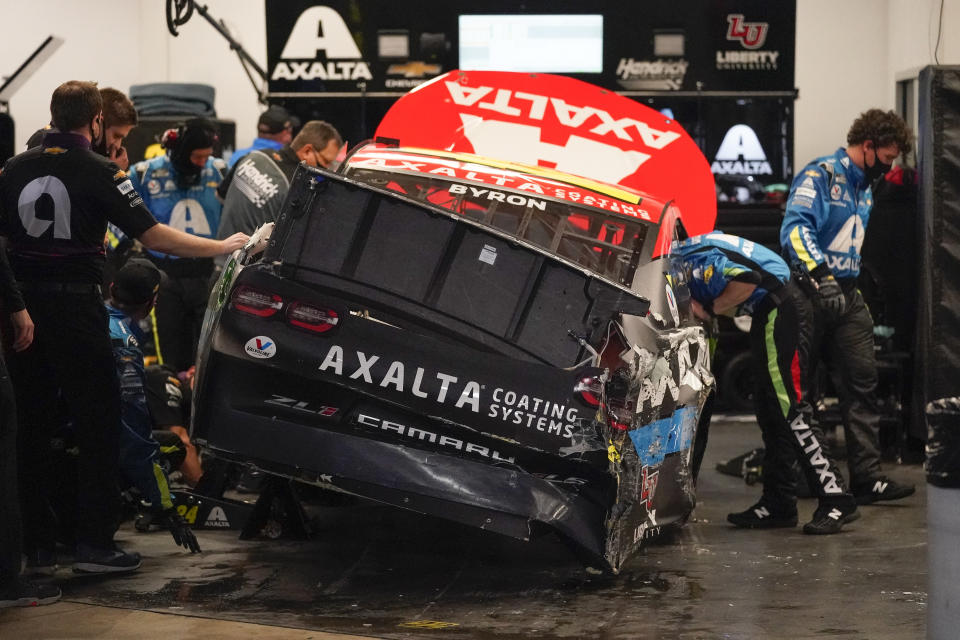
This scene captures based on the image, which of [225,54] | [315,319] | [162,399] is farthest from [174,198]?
[225,54]

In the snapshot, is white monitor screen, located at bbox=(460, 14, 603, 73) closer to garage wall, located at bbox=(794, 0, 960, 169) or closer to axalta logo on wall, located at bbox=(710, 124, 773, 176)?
axalta logo on wall, located at bbox=(710, 124, 773, 176)

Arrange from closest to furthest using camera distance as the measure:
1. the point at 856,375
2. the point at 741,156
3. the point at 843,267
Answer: the point at 843,267 < the point at 856,375 < the point at 741,156

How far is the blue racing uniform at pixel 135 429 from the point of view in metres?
5.90

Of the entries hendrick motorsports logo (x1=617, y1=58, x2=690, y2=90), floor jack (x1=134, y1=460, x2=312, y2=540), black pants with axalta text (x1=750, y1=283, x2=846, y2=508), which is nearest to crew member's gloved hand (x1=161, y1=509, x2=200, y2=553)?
floor jack (x1=134, y1=460, x2=312, y2=540)

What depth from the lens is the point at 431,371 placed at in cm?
497

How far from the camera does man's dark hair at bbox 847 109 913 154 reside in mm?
7660

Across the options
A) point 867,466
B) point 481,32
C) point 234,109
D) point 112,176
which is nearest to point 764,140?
point 481,32

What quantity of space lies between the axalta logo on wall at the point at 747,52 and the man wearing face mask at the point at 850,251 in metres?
2.93

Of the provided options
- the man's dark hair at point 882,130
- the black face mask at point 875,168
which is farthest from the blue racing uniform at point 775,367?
the man's dark hair at point 882,130

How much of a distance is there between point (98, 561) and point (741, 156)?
6694 mm

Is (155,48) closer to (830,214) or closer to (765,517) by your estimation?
(830,214)

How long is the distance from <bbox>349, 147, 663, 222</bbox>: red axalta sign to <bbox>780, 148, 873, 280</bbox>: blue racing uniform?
1350 millimetres

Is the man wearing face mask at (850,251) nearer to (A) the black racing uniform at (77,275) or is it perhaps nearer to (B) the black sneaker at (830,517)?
(B) the black sneaker at (830,517)

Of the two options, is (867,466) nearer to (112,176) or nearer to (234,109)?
(112,176)
